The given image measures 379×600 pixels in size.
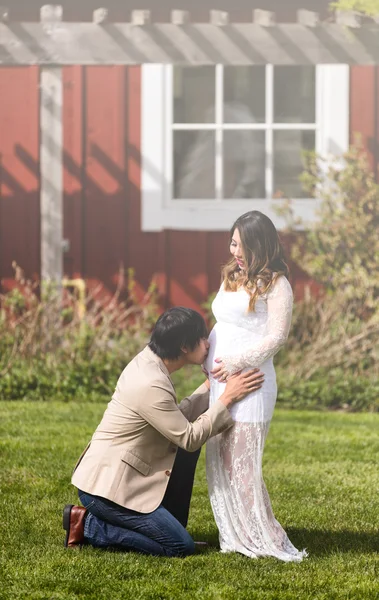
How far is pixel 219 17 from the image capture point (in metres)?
8.53

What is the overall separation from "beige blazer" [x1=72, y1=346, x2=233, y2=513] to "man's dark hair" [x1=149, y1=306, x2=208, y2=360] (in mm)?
72

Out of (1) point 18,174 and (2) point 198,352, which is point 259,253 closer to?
(2) point 198,352

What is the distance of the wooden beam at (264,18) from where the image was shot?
855 centimetres

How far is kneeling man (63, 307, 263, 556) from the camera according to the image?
4434 mm

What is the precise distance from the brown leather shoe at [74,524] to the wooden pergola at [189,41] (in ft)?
16.1

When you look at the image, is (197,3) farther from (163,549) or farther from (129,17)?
(163,549)

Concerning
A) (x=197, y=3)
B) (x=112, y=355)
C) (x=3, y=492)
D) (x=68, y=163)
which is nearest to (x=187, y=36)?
(x=197, y=3)

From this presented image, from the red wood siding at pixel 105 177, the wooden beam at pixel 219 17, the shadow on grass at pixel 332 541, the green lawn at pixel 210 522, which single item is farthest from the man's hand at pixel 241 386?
the red wood siding at pixel 105 177

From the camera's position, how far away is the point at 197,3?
386 inches

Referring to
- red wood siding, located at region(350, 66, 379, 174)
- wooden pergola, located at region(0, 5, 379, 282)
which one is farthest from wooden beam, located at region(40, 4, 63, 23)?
red wood siding, located at region(350, 66, 379, 174)

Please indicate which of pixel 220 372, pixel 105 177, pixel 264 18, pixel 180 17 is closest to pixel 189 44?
pixel 180 17

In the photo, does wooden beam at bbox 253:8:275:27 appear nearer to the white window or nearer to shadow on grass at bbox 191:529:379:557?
the white window

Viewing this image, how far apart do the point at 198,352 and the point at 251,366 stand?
234 mm

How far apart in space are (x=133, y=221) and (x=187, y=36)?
1956 mm
